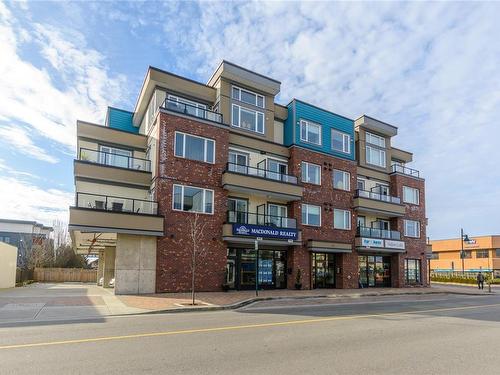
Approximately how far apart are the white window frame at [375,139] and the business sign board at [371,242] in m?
8.78

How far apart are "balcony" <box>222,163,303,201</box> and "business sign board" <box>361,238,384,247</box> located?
696 centimetres

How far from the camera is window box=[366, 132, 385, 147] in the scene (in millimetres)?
35781

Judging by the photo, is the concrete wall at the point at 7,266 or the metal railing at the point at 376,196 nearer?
the concrete wall at the point at 7,266

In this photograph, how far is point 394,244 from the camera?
33531 millimetres

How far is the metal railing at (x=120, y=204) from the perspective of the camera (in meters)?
22.0

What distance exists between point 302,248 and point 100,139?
14.8 m

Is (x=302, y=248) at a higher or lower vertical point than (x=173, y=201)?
lower

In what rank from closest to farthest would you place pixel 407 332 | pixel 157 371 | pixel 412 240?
pixel 157 371 → pixel 407 332 → pixel 412 240

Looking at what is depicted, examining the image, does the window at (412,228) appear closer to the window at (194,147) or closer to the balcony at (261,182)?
the balcony at (261,182)

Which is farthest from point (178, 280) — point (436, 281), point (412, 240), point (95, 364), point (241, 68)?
point (436, 281)

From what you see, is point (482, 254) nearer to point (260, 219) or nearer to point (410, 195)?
point (410, 195)

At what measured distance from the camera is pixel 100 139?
85.7ft

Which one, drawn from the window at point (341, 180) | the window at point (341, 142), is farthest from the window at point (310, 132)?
the window at point (341, 180)

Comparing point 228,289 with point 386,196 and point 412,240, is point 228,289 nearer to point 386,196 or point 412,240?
point 386,196
